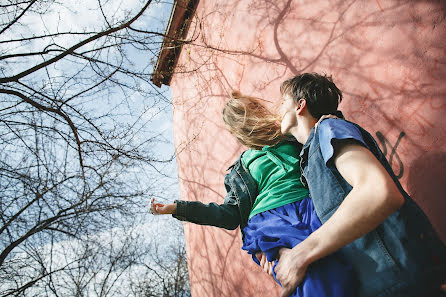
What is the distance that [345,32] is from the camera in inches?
68.1

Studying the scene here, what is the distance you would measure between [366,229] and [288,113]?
702 millimetres

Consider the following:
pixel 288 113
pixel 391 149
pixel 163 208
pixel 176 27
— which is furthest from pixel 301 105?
pixel 176 27

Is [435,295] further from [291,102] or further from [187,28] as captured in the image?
[187,28]

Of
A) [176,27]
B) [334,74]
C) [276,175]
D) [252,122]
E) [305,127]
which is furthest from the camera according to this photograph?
[176,27]

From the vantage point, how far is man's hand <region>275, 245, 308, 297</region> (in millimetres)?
890

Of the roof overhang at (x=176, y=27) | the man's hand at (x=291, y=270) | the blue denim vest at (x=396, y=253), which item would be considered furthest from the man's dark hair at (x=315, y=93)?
the roof overhang at (x=176, y=27)

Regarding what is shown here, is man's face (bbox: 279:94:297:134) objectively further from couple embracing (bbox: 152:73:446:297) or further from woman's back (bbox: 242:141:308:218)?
woman's back (bbox: 242:141:308:218)

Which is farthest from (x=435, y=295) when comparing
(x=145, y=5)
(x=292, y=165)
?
(x=145, y=5)

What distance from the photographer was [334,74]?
182 cm

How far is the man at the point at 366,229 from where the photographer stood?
0.76m

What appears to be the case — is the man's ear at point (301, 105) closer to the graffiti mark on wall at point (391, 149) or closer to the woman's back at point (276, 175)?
the woman's back at point (276, 175)

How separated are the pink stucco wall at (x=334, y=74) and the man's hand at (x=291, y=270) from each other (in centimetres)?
77

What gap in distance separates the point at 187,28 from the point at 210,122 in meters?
1.92

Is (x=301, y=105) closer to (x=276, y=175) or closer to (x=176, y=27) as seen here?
(x=276, y=175)
